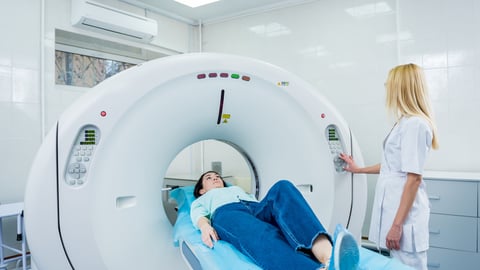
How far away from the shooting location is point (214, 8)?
3445 mm

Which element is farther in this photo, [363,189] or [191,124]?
[363,189]

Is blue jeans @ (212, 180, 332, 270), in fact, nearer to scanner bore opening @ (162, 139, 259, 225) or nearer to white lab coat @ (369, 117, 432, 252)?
white lab coat @ (369, 117, 432, 252)

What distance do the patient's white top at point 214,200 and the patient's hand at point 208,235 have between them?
140mm

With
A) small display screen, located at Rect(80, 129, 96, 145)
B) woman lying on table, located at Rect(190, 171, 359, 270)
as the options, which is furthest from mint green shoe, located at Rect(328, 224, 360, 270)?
small display screen, located at Rect(80, 129, 96, 145)

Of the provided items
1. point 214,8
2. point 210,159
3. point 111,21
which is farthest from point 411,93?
point 210,159

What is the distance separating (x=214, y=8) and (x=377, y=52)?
1588 millimetres

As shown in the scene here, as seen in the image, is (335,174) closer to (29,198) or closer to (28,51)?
(29,198)

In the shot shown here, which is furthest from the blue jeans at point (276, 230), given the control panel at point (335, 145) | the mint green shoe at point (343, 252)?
the control panel at point (335, 145)

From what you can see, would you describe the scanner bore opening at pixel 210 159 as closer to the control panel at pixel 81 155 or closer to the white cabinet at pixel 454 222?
the white cabinet at pixel 454 222

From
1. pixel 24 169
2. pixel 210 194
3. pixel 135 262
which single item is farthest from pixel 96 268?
pixel 24 169

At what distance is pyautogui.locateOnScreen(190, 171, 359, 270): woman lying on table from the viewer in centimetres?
105

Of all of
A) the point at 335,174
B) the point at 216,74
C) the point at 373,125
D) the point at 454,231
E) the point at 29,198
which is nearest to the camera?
the point at 29,198

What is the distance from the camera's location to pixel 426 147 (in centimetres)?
146

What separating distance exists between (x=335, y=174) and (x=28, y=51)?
2257 millimetres
